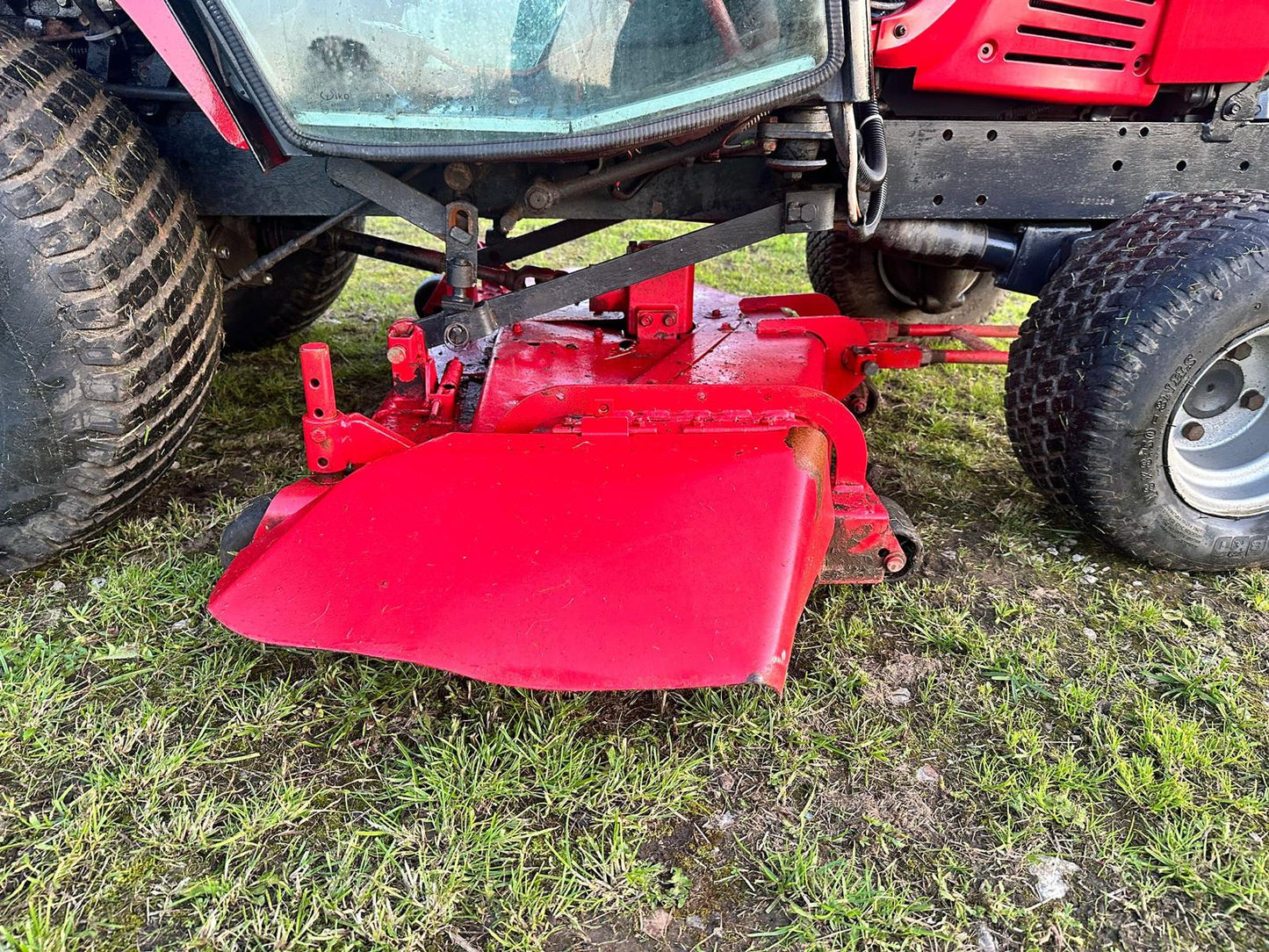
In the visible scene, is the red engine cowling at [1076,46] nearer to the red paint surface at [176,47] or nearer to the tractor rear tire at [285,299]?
the red paint surface at [176,47]

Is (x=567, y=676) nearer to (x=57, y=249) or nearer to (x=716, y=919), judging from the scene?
(x=716, y=919)

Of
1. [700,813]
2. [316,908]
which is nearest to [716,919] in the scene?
[700,813]

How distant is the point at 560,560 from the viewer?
1802 millimetres

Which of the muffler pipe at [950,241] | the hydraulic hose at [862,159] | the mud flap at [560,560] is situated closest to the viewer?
the mud flap at [560,560]

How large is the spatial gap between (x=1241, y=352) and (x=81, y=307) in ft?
9.26

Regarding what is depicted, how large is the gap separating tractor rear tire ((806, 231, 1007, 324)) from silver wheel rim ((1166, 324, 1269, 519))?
132cm

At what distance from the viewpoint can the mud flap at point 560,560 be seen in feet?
5.43

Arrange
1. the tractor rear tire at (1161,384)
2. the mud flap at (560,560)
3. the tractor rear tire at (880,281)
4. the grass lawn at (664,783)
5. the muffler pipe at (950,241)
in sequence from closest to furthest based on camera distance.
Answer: the grass lawn at (664,783) < the mud flap at (560,560) < the tractor rear tire at (1161,384) < the muffler pipe at (950,241) < the tractor rear tire at (880,281)

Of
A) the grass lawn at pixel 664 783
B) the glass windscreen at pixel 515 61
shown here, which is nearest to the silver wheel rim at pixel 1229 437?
the grass lawn at pixel 664 783

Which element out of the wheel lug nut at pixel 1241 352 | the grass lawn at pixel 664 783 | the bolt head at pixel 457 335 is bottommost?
the grass lawn at pixel 664 783

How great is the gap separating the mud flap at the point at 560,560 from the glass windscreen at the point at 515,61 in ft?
2.25

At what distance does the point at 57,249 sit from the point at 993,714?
2271 mm

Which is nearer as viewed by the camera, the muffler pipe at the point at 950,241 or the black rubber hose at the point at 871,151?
the black rubber hose at the point at 871,151

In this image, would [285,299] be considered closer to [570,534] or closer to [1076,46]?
[570,534]
